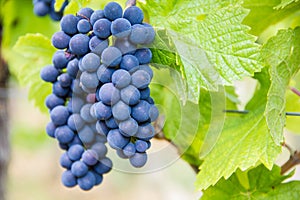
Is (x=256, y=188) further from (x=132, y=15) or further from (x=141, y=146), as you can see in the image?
(x=132, y=15)

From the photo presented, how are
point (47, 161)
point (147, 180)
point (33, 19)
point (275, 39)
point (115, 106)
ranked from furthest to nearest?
point (47, 161) < point (147, 180) < point (33, 19) < point (275, 39) < point (115, 106)

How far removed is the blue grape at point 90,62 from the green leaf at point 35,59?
1.70 feet

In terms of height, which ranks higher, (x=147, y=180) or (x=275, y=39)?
(x=275, y=39)

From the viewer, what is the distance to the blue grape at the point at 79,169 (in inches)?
37.6

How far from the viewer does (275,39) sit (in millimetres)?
848

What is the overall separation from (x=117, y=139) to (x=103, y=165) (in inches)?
9.4

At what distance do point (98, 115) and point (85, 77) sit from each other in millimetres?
68

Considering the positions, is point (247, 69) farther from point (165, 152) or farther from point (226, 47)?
point (165, 152)

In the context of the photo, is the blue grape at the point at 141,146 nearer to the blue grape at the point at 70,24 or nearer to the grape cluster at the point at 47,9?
the blue grape at the point at 70,24

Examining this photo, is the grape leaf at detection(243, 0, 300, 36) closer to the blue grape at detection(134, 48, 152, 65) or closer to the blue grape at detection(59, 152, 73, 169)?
the blue grape at detection(134, 48, 152, 65)

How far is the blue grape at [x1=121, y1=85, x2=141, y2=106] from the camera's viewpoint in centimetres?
73

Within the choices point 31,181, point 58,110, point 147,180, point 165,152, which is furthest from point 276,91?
point 31,181

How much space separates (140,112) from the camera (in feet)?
2.44

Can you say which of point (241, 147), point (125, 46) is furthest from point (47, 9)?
point (241, 147)
